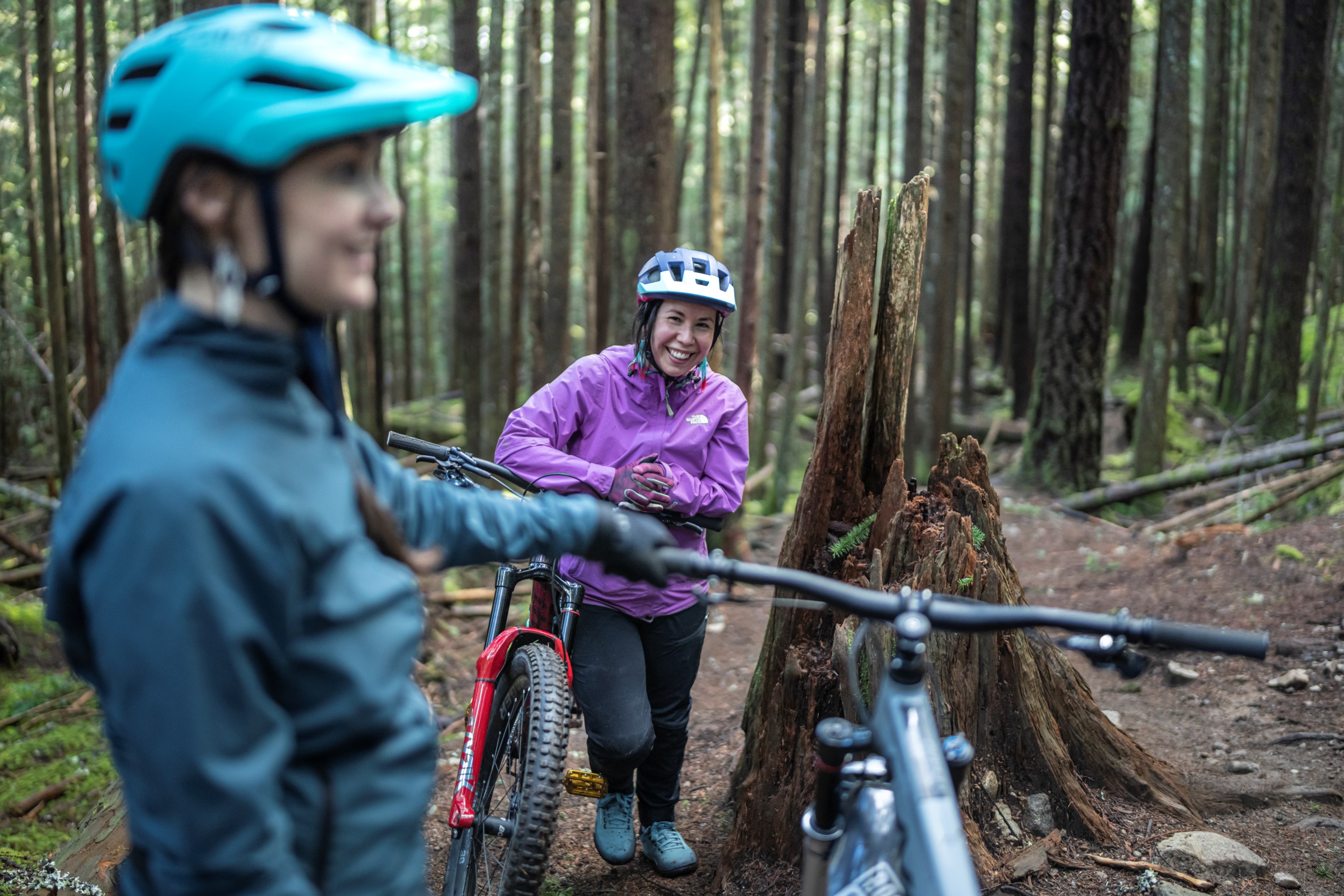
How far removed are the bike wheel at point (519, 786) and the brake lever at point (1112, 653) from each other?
180 centimetres

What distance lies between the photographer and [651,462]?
12.2 ft

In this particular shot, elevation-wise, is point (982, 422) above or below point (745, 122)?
below

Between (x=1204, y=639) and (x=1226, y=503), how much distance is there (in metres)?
8.71

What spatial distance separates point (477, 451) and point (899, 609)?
1034 cm

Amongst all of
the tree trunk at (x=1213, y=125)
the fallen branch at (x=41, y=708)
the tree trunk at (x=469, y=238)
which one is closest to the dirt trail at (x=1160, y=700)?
the fallen branch at (x=41, y=708)

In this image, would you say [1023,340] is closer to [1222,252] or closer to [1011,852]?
[1222,252]

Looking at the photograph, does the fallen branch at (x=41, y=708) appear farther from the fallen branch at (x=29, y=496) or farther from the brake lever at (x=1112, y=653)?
the brake lever at (x=1112, y=653)

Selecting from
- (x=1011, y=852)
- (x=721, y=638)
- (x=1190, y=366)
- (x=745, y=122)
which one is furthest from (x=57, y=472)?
(x=745, y=122)

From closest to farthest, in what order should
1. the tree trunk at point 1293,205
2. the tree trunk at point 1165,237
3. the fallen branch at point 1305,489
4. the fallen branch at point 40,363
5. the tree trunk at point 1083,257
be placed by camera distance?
1. the fallen branch at point 1305,489
2. the fallen branch at point 40,363
3. the tree trunk at point 1083,257
4. the tree trunk at point 1165,237
5. the tree trunk at point 1293,205

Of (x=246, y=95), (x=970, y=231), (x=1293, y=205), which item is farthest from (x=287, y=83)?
(x=970, y=231)

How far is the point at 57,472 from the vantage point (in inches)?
414

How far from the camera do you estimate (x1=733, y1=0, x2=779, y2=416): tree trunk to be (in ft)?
34.0

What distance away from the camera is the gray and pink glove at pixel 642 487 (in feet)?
11.6

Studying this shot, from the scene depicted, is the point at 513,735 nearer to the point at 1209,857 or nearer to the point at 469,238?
the point at 1209,857
